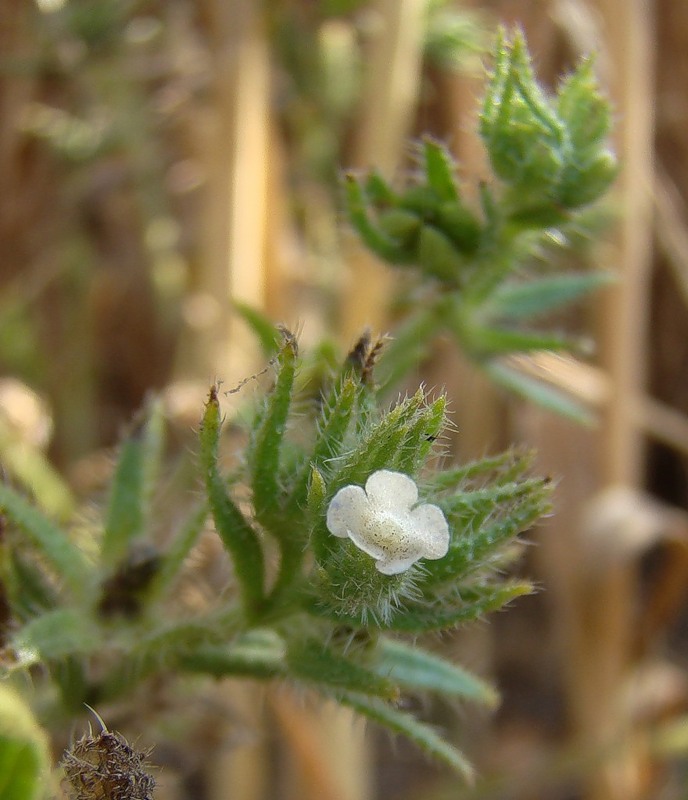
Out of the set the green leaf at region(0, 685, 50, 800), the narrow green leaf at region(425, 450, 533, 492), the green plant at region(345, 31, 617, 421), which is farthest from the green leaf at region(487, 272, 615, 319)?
the green leaf at region(0, 685, 50, 800)

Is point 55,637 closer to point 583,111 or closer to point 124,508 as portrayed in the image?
point 124,508

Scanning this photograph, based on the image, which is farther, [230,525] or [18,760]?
[230,525]

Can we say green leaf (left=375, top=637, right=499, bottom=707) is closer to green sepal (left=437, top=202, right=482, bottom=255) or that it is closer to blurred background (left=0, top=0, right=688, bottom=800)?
green sepal (left=437, top=202, right=482, bottom=255)

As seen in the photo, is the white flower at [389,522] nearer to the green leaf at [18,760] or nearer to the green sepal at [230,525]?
the green sepal at [230,525]

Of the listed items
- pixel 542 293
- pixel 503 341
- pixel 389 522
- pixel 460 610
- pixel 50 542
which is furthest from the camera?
pixel 542 293

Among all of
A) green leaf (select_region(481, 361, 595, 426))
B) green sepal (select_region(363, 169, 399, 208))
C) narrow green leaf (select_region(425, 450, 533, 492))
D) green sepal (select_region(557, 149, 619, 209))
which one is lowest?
narrow green leaf (select_region(425, 450, 533, 492))

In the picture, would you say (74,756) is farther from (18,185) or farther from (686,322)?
(686,322)

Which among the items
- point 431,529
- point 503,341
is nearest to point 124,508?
point 431,529

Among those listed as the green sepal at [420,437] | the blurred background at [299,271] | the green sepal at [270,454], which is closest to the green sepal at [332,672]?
the green sepal at [270,454]
